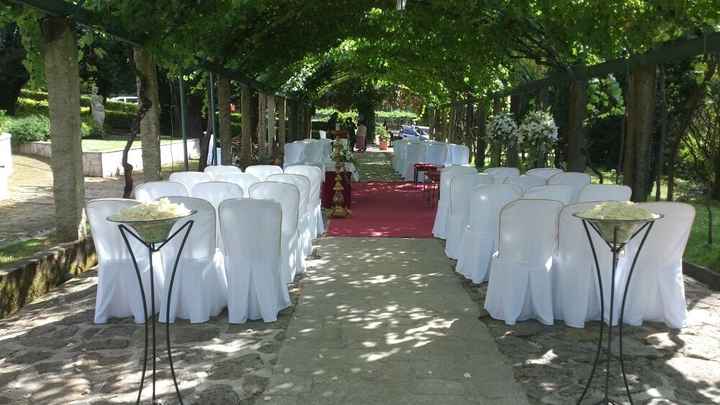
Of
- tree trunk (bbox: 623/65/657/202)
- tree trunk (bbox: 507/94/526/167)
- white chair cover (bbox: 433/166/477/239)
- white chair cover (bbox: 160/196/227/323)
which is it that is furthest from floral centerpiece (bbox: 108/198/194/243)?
tree trunk (bbox: 507/94/526/167)

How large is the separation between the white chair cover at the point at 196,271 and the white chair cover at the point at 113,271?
20cm

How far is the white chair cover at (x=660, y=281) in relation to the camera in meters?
4.68

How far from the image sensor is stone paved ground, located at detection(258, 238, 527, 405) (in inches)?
141

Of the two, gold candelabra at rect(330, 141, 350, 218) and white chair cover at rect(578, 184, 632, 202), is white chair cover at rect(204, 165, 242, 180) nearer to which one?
gold candelabra at rect(330, 141, 350, 218)

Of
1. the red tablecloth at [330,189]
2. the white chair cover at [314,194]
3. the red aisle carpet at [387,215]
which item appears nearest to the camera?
the white chair cover at [314,194]

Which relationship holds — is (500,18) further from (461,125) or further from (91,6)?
(461,125)

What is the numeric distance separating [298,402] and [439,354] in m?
1.16

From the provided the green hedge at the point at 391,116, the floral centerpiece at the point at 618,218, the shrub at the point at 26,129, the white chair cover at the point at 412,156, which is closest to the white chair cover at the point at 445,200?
the floral centerpiece at the point at 618,218

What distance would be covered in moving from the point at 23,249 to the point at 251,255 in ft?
9.61

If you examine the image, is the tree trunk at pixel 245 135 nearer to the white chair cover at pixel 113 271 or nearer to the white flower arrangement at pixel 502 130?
the white flower arrangement at pixel 502 130

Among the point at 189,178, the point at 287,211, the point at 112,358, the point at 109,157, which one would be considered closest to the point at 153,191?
the point at 287,211

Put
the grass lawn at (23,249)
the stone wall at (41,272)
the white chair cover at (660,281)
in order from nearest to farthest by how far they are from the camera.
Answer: the white chair cover at (660,281) < the stone wall at (41,272) < the grass lawn at (23,249)

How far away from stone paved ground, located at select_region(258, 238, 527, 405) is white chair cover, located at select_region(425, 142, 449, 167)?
421 inches

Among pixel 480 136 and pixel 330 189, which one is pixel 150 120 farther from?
pixel 480 136
